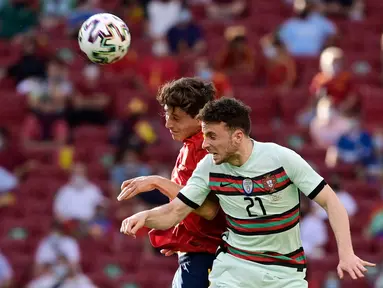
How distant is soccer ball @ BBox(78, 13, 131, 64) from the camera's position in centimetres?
718

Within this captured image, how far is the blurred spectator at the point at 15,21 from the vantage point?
1616cm

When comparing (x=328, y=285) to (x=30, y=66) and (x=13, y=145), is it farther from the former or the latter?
(x=30, y=66)

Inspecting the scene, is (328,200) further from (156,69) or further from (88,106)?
(156,69)

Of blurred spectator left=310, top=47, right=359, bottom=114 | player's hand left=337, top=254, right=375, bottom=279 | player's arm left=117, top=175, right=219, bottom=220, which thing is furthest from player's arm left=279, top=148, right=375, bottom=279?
blurred spectator left=310, top=47, right=359, bottom=114

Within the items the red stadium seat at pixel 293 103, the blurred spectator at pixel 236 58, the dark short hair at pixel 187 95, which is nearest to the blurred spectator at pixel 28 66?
the blurred spectator at pixel 236 58

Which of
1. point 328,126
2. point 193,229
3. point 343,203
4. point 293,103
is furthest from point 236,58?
point 193,229

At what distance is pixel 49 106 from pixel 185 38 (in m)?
2.42

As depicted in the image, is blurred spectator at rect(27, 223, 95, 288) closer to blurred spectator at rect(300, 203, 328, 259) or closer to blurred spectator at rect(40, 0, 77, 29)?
blurred spectator at rect(300, 203, 328, 259)

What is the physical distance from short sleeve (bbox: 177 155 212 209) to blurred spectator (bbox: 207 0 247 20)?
10.1 m

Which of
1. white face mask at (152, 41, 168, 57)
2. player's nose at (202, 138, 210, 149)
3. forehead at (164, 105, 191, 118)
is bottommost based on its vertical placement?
white face mask at (152, 41, 168, 57)

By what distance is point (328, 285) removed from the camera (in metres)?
11.4

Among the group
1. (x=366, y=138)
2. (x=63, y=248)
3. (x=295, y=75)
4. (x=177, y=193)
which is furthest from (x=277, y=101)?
(x=177, y=193)

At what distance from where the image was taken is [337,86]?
1370 cm

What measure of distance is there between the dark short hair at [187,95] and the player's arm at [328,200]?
2.22 ft
